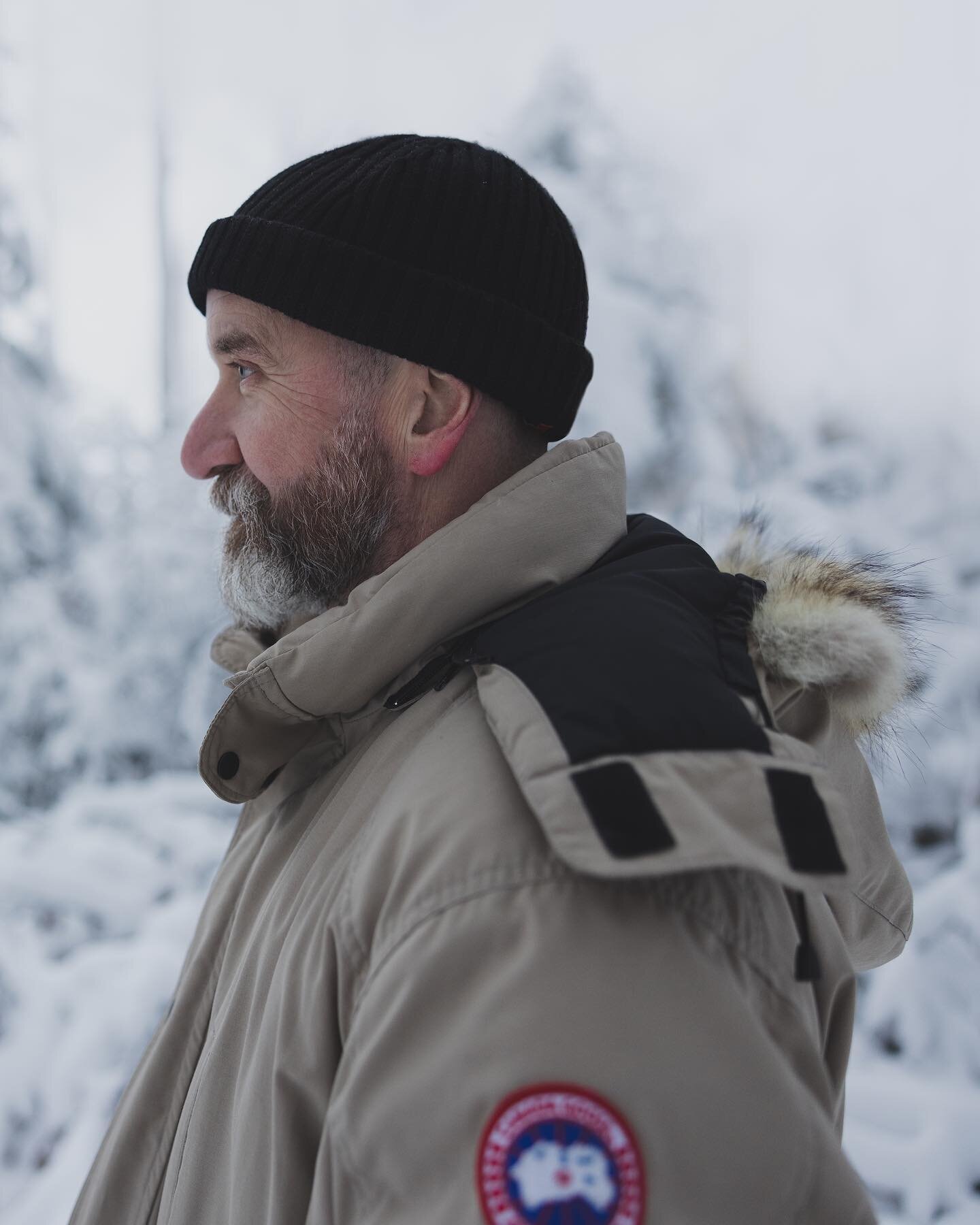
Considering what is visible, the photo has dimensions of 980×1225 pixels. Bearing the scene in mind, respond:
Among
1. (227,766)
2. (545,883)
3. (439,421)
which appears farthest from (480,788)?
(439,421)

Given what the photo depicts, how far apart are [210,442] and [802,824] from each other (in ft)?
2.83

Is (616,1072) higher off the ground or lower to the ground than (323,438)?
lower

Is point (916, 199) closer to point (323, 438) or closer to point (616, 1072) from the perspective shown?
point (323, 438)

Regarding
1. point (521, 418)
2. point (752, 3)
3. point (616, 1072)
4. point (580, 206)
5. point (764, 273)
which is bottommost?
point (616, 1072)

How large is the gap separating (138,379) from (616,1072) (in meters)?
2.76

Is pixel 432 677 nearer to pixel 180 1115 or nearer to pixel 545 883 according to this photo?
pixel 545 883

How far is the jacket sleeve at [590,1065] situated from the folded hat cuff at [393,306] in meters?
0.65

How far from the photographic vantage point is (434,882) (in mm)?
669

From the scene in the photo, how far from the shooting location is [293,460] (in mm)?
1124

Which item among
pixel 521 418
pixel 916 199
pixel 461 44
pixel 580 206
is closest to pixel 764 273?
pixel 916 199

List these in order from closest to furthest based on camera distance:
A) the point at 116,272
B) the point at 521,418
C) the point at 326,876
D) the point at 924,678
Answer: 1. the point at 326,876
2. the point at 924,678
3. the point at 521,418
4. the point at 116,272

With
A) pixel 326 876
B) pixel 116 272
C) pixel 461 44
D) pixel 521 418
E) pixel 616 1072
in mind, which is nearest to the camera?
pixel 616 1072

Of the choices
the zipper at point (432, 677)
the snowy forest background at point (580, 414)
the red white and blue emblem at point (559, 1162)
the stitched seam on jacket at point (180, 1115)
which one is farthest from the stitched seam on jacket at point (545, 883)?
the snowy forest background at point (580, 414)

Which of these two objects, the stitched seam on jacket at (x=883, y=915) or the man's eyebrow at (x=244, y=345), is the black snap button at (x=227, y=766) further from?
the stitched seam on jacket at (x=883, y=915)
